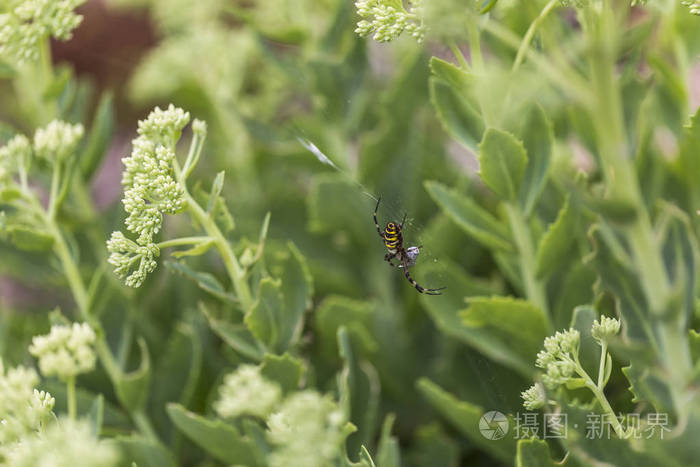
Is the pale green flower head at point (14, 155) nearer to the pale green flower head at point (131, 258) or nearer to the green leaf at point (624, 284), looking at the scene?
the pale green flower head at point (131, 258)

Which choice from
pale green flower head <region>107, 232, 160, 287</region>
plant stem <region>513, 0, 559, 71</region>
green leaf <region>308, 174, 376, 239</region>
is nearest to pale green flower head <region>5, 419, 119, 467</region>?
pale green flower head <region>107, 232, 160, 287</region>

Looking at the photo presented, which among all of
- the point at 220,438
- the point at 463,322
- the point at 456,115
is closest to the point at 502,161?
the point at 456,115

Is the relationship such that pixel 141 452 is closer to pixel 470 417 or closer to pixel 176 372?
pixel 176 372

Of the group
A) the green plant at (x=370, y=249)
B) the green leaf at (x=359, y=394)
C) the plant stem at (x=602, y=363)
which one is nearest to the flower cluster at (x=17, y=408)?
the green plant at (x=370, y=249)

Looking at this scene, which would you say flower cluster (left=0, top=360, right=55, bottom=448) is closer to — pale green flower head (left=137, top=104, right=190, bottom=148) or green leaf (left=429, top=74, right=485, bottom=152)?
pale green flower head (left=137, top=104, right=190, bottom=148)

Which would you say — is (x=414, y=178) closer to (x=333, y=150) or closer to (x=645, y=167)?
(x=333, y=150)

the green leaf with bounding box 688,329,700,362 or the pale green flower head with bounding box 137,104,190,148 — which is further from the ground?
the pale green flower head with bounding box 137,104,190,148
